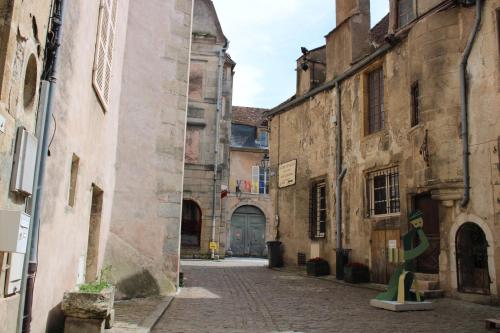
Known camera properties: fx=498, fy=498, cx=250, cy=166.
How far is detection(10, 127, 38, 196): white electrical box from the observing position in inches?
139

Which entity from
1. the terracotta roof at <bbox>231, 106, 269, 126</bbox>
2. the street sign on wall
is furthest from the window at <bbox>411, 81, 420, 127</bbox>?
the terracotta roof at <bbox>231, 106, 269, 126</bbox>

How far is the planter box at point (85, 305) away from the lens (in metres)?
4.93

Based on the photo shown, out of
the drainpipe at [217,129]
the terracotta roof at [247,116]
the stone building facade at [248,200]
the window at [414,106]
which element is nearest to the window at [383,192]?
the window at [414,106]

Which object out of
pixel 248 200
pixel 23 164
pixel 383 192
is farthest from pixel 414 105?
pixel 248 200

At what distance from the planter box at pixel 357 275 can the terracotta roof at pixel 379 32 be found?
21.2 feet

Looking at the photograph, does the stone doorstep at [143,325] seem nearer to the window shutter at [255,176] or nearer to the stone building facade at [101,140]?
the stone building facade at [101,140]

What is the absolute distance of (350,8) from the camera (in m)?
15.8

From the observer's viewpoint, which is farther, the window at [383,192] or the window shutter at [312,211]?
the window shutter at [312,211]

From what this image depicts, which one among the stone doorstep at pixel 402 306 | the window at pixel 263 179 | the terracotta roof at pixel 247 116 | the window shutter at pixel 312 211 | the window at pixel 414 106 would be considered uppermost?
the terracotta roof at pixel 247 116

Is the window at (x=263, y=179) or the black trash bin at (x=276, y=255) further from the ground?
the window at (x=263, y=179)

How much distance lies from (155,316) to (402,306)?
13.1 ft

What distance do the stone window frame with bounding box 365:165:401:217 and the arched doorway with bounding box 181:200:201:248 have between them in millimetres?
11927

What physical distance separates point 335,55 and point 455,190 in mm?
7332

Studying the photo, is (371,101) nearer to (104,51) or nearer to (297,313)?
(297,313)
